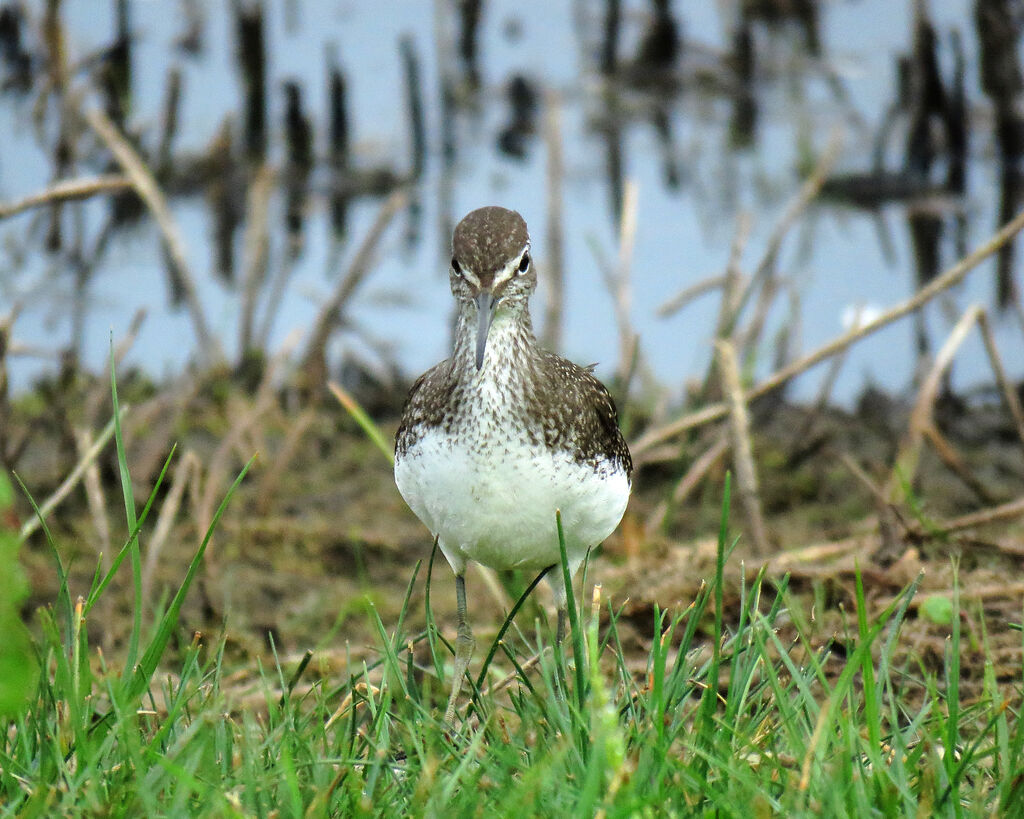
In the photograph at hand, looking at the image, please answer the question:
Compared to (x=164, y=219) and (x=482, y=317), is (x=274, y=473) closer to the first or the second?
(x=164, y=219)

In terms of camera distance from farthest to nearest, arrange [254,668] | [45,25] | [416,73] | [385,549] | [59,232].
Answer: [416,73] → [59,232] → [45,25] → [385,549] → [254,668]

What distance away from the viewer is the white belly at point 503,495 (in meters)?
3.63

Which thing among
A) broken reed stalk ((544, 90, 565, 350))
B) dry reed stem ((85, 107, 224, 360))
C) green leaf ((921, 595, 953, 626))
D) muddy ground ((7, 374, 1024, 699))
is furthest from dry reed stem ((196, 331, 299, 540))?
green leaf ((921, 595, 953, 626))

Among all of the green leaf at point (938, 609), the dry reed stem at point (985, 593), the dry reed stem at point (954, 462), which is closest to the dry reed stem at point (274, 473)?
the dry reed stem at point (954, 462)

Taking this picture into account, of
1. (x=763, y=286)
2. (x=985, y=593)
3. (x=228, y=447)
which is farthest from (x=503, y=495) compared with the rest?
(x=763, y=286)

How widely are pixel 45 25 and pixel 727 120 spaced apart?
19.7 feet

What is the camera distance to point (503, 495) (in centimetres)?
363

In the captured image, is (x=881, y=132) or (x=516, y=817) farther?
(x=881, y=132)

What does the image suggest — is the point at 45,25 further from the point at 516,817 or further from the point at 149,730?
the point at 516,817

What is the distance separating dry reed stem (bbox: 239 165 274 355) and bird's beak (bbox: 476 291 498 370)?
453cm

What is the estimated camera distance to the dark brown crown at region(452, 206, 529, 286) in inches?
154

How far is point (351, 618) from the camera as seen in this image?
5715 mm

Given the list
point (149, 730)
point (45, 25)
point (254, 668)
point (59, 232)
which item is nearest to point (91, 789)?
point (149, 730)

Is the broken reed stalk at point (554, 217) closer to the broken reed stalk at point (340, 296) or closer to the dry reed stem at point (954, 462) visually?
the broken reed stalk at point (340, 296)
